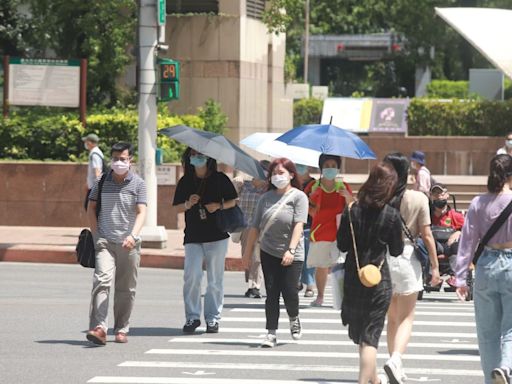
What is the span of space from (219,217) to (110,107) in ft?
54.6

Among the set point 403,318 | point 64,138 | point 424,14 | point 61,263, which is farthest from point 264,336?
point 424,14

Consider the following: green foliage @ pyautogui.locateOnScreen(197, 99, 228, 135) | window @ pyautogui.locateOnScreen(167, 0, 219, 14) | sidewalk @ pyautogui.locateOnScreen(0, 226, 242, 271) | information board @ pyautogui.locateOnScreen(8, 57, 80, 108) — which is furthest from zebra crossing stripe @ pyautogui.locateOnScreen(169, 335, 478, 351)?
window @ pyautogui.locateOnScreen(167, 0, 219, 14)

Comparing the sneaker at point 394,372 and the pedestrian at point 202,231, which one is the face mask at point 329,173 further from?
the sneaker at point 394,372

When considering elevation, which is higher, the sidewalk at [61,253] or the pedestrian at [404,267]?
the pedestrian at [404,267]

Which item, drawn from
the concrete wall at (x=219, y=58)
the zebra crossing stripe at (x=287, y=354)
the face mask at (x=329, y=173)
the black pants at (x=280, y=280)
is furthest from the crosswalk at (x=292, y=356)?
the concrete wall at (x=219, y=58)

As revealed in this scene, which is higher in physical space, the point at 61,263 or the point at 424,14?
the point at 424,14

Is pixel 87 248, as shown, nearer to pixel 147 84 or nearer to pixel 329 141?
pixel 329 141

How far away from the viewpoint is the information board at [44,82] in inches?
981

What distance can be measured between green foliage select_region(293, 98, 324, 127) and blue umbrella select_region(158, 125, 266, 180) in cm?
3380

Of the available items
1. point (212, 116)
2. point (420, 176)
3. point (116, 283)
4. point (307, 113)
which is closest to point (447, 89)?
point (307, 113)

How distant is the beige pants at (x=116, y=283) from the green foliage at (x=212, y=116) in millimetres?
14906

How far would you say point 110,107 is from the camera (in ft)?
94.8

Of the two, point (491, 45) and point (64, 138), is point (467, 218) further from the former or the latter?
point (64, 138)

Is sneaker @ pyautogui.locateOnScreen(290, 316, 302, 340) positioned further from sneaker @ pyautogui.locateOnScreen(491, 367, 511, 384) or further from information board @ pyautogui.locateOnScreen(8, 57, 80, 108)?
information board @ pyautogui.locateOnScreen(8, 57, 80, 108)
